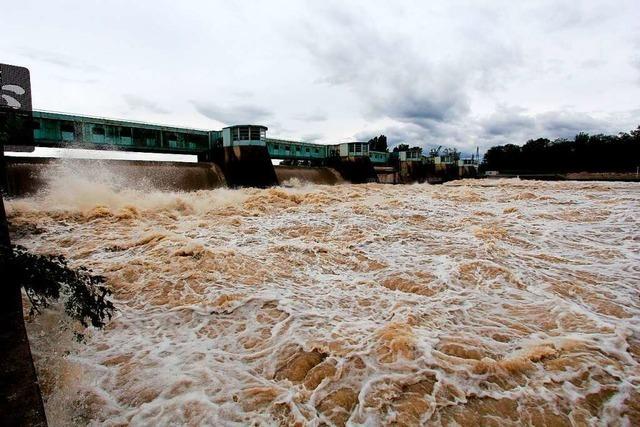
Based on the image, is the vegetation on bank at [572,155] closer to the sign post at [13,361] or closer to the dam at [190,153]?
the dam at [190,153]

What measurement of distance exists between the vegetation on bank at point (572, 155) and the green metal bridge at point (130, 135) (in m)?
51.8

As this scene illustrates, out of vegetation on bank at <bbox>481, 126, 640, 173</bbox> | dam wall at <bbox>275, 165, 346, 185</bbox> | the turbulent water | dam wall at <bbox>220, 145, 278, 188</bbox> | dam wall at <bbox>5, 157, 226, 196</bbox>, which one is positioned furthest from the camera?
vegetation on bank at <bbox>481, 126, 640, 173</bbox>

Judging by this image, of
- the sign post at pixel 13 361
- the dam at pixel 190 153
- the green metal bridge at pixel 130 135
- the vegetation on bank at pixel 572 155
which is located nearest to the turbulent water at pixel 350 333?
the sign post at pixel 13 361

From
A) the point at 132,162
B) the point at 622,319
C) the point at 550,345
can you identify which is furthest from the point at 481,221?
the point at 132,162

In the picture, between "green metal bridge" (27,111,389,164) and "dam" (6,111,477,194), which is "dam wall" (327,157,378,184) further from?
"green metal bridge" (27,111,389,164)

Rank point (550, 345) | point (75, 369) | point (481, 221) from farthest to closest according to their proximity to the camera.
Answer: point (481, 221) < point (550, 345) < point (75, 369)

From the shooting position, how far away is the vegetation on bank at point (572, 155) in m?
47.4

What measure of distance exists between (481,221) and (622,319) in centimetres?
592

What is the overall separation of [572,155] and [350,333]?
65955 mm

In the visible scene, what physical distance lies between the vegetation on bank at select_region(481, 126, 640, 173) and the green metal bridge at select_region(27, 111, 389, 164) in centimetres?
5180

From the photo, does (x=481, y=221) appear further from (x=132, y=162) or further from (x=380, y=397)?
(x=132, y=162)

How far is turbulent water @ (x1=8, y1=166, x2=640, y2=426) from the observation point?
2.27 metres

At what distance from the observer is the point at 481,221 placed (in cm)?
912

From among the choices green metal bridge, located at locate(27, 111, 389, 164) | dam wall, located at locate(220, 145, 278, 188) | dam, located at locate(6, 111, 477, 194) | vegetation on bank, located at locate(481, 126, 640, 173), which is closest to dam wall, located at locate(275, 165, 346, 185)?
dam, located at locate(6, 111, 477, 194)
